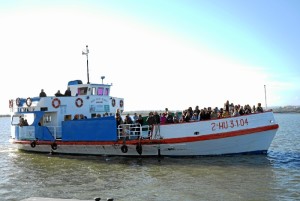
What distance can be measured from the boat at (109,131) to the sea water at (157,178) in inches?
23.5

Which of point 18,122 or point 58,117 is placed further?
point 18,122

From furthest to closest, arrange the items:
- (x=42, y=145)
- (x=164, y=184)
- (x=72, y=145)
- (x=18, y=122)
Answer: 1. (x=18, y=122)
2. (x=42, y=145)
3. (x=72, y=145)
4. (x=164, y=184)

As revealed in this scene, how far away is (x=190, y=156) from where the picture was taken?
16.8 m

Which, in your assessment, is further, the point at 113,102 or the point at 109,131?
the point at 113,102

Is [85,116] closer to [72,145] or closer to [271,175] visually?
[72,145]

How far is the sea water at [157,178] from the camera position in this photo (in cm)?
1035

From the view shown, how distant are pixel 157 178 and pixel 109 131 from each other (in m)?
5.66

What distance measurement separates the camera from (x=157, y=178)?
12664mm

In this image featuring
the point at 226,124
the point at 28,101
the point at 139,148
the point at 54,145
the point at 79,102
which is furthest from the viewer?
the point at 28,101

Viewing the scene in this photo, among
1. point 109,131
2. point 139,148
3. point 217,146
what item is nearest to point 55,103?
point 109,131

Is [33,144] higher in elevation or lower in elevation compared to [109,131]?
lower

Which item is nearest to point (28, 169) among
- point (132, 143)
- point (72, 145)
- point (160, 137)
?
point (72, 145)

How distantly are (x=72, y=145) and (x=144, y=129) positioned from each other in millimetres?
4230

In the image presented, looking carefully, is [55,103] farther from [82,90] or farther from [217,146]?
[217,146]
